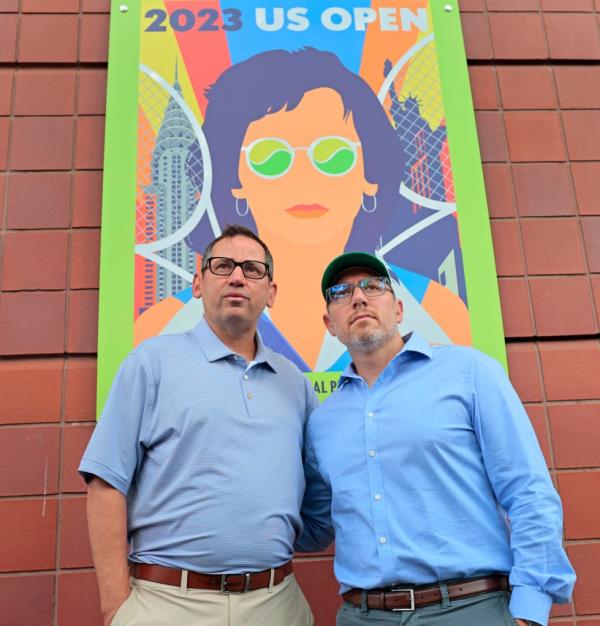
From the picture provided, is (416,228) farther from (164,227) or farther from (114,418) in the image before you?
(114,418)

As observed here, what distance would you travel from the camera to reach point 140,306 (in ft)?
7.30

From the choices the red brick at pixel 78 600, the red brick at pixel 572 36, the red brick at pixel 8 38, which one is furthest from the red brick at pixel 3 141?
the red brick at pixel 572 36

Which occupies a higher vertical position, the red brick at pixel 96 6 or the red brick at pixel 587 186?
the red brick at pixel 96 6

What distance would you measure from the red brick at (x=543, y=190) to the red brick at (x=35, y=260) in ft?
6.17

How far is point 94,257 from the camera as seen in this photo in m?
2.35

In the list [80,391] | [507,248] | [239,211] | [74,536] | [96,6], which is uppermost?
[96,6]

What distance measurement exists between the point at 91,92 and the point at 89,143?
0.25m

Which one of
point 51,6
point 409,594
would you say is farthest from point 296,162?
point 409,594

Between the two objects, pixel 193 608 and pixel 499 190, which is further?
pixel 499 190

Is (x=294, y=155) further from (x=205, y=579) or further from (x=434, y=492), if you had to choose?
(x=205, y=579)

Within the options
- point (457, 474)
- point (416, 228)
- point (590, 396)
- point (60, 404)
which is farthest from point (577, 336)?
point (60, 404)

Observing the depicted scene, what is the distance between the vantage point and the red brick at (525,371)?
2.31 m

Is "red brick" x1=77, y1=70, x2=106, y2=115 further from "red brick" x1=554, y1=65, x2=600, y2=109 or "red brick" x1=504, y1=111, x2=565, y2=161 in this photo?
"red brick" x1=554, y1=65, x2=600, y2=109

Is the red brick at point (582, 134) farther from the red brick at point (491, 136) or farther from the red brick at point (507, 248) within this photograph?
the red brick at point (507, 248)
